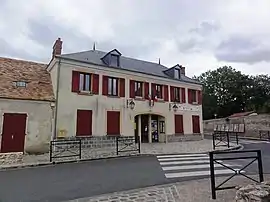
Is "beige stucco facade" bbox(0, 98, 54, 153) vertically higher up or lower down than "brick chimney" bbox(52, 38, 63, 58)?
lower down

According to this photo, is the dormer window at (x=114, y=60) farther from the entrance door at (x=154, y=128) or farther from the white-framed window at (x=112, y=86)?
the entrance door at (x=154, y=128)

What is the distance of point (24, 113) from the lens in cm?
1261

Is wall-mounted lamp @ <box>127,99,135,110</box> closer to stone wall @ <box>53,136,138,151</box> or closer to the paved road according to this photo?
stone wall @ <box>53,136,138,151</box>

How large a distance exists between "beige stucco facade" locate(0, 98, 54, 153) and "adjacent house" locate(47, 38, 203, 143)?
1.64ft

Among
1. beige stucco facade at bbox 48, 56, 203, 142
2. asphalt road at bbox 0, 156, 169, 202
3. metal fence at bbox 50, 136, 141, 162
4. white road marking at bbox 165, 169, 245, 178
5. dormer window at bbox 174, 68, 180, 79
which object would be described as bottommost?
asphalt road at bbox 0, 156, 169, 202

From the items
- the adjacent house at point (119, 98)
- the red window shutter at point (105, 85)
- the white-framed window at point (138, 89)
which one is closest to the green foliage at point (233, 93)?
the adjacent house at point (119, 98)

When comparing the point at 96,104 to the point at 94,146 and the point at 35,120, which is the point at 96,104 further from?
the point at 35,120

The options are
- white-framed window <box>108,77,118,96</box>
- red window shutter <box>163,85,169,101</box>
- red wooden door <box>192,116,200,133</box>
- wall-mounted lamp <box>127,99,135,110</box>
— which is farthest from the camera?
red wooden door <box>192,116,200,133</box>

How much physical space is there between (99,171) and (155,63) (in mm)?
16769

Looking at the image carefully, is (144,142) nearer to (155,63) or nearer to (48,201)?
(155,63)

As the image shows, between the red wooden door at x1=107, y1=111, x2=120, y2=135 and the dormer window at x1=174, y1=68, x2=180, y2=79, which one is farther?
the dormer window at x1=174, y1=68, x2=180, y2=79

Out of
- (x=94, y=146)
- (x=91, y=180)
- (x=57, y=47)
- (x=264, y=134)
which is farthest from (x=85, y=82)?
(x=264, y=134)

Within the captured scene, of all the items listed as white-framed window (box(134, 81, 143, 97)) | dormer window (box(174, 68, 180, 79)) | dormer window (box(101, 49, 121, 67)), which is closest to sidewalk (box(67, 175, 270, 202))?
white-framed window (box(134, 81, 143, 97))

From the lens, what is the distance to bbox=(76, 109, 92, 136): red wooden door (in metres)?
14.4
